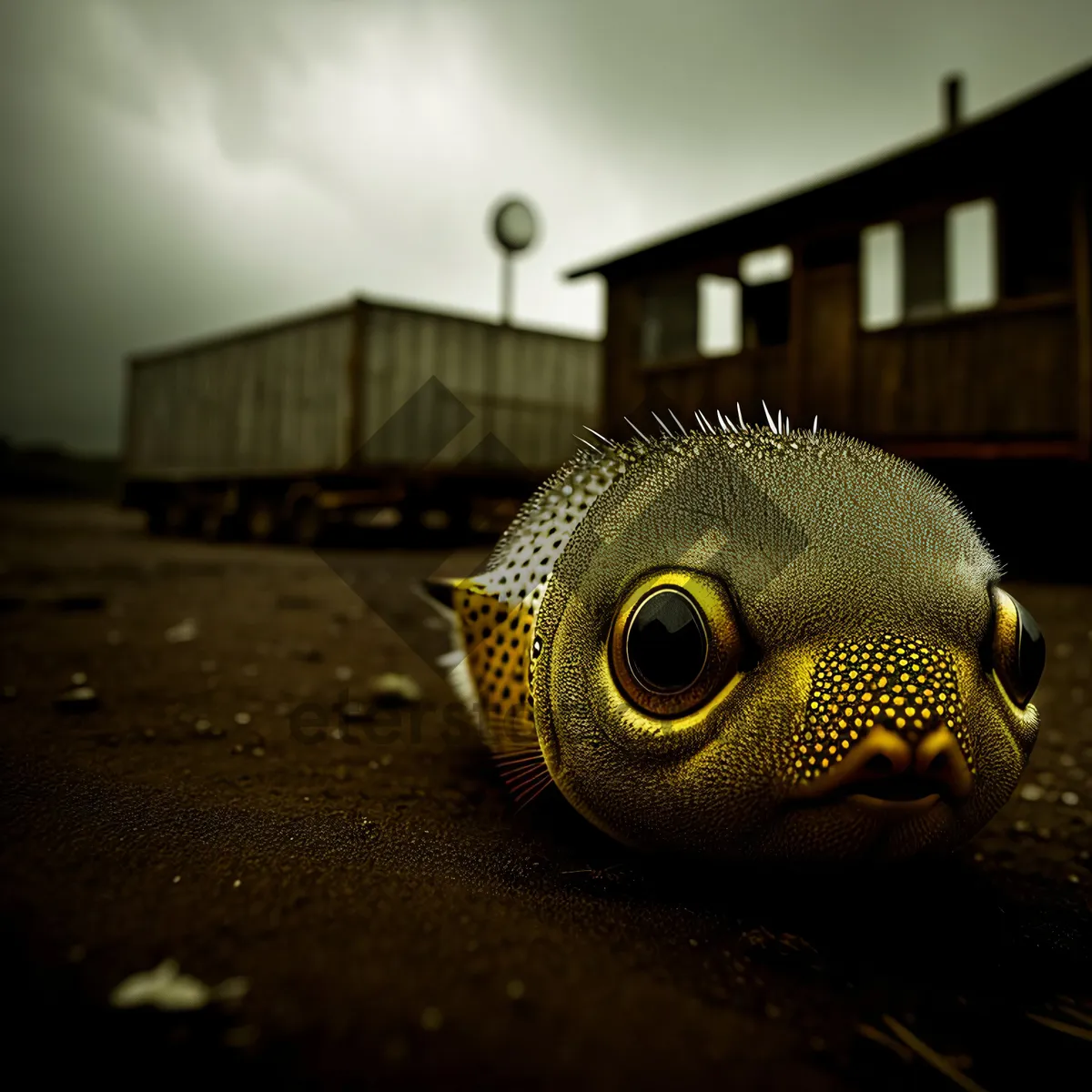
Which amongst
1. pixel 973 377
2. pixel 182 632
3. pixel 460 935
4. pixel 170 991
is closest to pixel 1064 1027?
pixel 460 935

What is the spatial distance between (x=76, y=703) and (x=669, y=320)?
9941 mm

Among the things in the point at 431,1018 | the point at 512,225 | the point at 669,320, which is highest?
the point at 512,225

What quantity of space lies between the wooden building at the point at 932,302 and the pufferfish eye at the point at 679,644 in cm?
653

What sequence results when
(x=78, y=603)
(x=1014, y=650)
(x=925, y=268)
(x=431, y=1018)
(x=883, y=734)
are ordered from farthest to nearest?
(x=925, y=268)
(x=78, y=603)
(x=1014, y=650)
(x=883, y=734)
(x=431, y=1018)

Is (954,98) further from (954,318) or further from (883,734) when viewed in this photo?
(883,734)

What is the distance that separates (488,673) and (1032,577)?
257 inches

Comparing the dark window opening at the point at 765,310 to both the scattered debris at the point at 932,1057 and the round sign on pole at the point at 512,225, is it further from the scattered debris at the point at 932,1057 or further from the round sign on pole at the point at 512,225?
the scattered debris at the point at 932,1057

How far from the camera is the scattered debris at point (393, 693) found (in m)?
3.34

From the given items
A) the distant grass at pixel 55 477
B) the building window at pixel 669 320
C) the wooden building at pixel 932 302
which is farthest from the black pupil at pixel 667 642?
the distant grass at pixel 55 477

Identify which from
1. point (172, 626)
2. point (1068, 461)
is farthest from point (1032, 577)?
point (172, 626)

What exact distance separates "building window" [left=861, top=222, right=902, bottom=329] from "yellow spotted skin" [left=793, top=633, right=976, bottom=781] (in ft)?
25.7

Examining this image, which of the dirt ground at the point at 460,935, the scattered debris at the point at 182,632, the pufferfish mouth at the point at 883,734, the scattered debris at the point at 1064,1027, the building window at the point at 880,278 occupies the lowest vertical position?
the scattered debris at the point at 1064,1027

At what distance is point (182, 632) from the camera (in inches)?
177

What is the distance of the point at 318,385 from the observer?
42.3 feet
